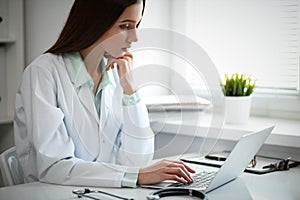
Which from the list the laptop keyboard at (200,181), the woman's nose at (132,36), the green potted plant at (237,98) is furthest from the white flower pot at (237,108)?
the woman's nose at (132,36)

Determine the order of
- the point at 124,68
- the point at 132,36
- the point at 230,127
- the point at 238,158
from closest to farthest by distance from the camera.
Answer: the point at 238,158 → the point at 132,36 → the point at 124,68 → the point at 230,127

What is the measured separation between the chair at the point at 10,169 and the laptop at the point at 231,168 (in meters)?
0.45

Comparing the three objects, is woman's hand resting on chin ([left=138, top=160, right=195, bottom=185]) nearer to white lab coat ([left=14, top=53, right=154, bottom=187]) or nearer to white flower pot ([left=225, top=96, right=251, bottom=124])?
white lab coat ([left=14, top=53, right=154, bottom=187])

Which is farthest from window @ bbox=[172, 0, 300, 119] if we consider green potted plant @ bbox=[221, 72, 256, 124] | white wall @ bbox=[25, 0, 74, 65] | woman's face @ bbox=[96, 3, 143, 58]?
woman's face @ bbox=[96, 3, 143, 58]

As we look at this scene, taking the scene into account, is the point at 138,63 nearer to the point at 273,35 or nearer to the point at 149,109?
the point at 149,109

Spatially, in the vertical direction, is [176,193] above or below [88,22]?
below

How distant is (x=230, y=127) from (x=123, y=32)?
2.15 feet

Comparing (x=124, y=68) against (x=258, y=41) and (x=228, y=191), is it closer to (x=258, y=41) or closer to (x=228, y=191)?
(x=228, y=191)

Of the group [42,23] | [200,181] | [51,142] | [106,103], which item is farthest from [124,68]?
[42,23]

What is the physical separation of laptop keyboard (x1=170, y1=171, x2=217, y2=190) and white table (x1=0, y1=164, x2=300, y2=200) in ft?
0.13

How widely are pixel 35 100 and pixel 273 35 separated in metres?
1.14

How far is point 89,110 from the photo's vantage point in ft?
5.76

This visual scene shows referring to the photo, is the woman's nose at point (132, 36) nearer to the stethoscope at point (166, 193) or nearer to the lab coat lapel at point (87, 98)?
the lab coat lapel at point (87, 98)

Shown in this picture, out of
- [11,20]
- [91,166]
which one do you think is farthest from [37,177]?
[11,20]
